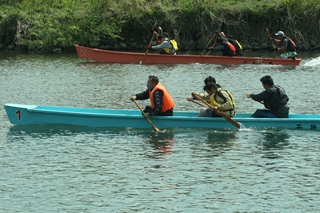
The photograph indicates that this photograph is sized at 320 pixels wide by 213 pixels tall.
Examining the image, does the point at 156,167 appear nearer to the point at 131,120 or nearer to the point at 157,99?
the point at 157,99

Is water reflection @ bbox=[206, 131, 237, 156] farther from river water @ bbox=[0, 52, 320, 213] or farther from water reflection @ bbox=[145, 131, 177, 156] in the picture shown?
water reflection @ bbox=[145, 131, 177, 156]

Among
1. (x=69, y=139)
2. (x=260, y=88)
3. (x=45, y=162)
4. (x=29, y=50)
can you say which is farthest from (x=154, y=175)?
(x=29, y=50)

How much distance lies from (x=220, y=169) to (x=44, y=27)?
23.8m

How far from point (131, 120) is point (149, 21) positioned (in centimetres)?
2087

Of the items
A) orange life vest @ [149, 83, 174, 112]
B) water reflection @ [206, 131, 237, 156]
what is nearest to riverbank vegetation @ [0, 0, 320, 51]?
orange life vest @ [149, 83, 174, 112]

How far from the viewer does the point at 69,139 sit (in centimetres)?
1516

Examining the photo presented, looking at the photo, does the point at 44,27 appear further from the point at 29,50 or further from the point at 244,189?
the point at 244,189

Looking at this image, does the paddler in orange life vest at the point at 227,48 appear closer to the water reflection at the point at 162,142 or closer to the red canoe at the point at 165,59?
the red canoe at the point at 165,59

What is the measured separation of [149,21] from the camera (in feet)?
119

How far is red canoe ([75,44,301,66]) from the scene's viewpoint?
28328 mm

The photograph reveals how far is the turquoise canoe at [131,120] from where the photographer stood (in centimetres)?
1575

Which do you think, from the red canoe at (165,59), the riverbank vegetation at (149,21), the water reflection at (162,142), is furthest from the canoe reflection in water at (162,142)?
the riverbank vegetation at (149,21)

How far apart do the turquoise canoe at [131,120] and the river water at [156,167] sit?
0.15m

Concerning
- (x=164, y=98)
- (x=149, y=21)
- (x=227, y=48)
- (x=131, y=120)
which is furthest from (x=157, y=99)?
(x=149, y=21)
